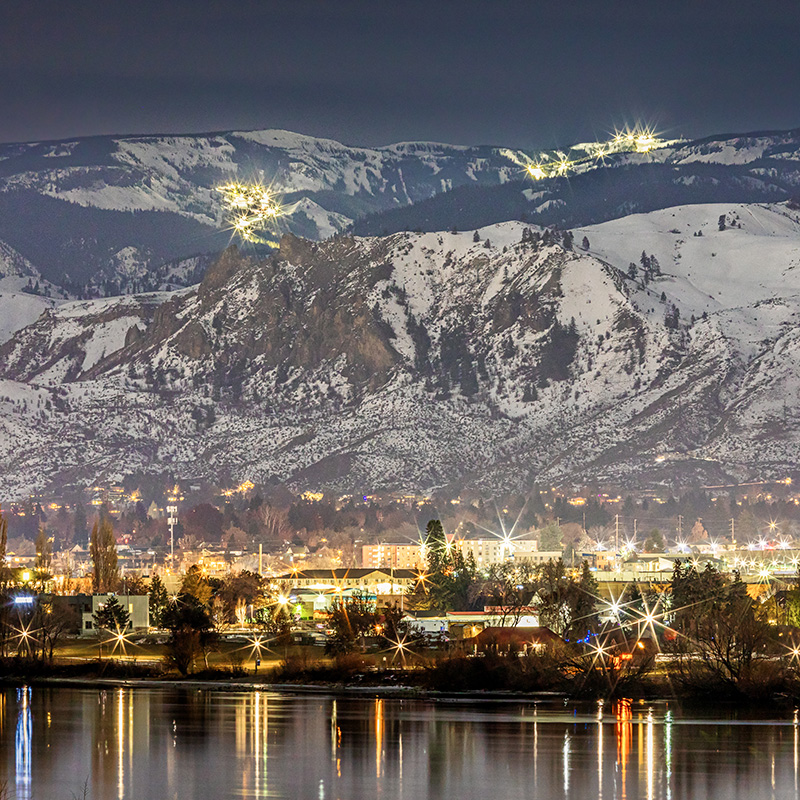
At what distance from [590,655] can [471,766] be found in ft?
138

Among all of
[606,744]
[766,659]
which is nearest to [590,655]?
[766,659]

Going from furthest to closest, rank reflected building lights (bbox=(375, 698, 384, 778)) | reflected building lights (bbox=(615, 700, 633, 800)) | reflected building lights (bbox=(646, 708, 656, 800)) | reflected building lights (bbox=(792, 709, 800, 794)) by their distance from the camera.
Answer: reflected building lights (bbox=(375, 698, 384, 778)) → reflected building lights (bbox=(615, 700, 633, 800)) → reflected building lights (bbox=(792, 709, 800, 794)) → reflected building lights (bbox=(646, 708, 656, 800))

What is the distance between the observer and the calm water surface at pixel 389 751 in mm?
78438

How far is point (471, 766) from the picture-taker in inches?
3332

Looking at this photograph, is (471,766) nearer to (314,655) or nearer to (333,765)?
(333,765)

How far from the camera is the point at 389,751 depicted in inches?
3519

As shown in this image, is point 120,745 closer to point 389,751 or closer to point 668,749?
point 389,751


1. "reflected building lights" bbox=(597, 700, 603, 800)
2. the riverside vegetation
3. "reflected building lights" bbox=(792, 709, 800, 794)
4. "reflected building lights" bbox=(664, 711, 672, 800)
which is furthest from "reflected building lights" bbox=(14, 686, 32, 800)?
"reflected building lights" bbox=(792, 709, 800, 794)

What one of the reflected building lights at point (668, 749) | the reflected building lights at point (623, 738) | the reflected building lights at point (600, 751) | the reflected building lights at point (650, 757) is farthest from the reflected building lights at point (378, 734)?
the reflected building lights at point (668, 749)

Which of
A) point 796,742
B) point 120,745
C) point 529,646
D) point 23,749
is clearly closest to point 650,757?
point 796,742

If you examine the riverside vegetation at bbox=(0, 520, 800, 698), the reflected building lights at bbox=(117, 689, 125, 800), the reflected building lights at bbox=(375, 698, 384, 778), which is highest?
the riverside vegetation at bbox=(0, 520, 800, 698)

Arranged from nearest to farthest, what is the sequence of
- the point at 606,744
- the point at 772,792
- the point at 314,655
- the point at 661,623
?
the point at 772,792 → the point at 606,744 → the point at 314,655 → the point at 661,623

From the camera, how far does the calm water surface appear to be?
7844 cm

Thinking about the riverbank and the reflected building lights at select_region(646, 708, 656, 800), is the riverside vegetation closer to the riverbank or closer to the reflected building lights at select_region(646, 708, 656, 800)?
the riverbank
